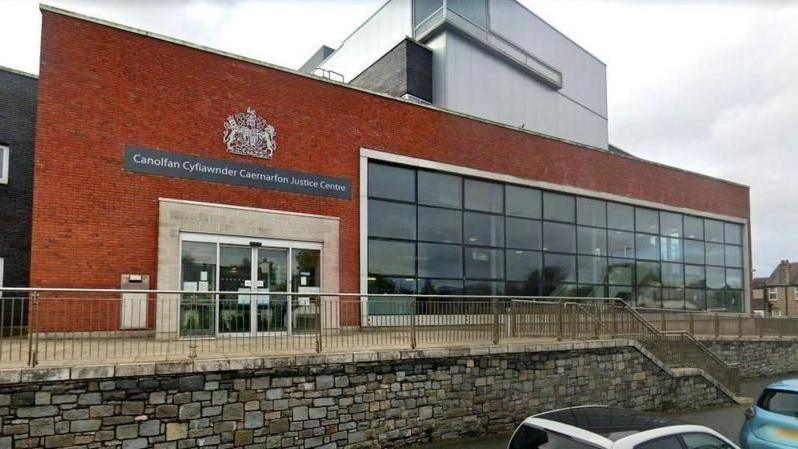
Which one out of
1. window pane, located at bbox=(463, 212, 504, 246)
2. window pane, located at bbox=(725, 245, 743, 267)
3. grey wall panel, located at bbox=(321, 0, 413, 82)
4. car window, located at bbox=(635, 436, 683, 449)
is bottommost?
car window, located at bbox=(635, 436, 683, 449)

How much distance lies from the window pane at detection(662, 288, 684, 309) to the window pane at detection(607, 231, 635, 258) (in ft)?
8.22

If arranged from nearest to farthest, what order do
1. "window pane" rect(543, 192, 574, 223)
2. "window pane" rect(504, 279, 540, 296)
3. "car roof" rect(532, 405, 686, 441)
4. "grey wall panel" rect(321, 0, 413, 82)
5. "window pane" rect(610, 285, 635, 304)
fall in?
"car roof" rect(532, 405, 686, 441) < "window pane" rect(504, 279, 540, 296) < "window pane" rect(543, 192, 574, 223) < "window pane" rect(610, 285, 635, 304) < "grey wall panel" rect(321, 0, 413, 82)

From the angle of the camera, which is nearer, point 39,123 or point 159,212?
point 39,123

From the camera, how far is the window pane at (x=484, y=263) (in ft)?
52.1

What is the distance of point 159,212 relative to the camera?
11.1 meters

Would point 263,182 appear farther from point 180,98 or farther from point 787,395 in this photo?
point 787,395

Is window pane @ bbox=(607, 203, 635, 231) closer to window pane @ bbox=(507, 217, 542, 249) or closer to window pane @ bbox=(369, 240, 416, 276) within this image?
window pane @ bbox=(507, 217, 542, 249)

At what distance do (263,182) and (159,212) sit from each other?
235cm

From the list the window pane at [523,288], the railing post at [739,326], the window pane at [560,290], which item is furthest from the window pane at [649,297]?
the window pane at [523,288]

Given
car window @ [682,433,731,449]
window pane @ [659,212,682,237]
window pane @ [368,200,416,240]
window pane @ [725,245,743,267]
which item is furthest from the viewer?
window pane @ [725,245,743,267]

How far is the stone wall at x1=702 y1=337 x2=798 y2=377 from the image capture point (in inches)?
690

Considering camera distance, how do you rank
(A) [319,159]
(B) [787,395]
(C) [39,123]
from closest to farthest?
(B) [787,395] → (C) [39,123] → (A) [319,159]

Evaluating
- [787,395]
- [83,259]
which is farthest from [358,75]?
[787,395]

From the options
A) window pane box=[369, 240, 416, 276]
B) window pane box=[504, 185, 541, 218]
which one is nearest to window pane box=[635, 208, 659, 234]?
window pane box=[504, 185, 541, 218]
